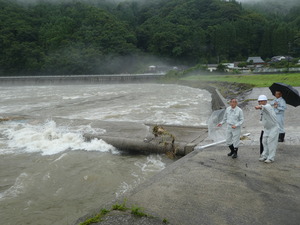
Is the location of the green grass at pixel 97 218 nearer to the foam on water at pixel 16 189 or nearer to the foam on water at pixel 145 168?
the foam on water at pixel 145 168

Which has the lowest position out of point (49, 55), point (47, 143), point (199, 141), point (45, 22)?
Answer: point (47, 143)

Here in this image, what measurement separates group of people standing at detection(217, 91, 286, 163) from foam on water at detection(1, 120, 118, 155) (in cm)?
375

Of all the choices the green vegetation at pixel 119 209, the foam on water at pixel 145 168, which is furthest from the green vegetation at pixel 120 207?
the foam on water at pixel 145 168

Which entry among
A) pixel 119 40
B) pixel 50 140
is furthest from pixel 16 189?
pixel 119 40

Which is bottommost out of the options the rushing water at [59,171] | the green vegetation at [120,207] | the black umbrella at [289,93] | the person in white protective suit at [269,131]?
the rushing water at [59,171]

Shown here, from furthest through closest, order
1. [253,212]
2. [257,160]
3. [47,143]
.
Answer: [47,143]
[257,160]
[253,212]

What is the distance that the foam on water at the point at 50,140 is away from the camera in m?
8.04

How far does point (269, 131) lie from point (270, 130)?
3 cm

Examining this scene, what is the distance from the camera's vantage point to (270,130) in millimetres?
4941

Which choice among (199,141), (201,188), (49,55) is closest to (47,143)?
(199,141)

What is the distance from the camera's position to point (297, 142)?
621 cm

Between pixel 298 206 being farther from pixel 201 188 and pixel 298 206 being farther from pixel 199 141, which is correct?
pixel 199 141

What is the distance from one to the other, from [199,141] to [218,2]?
101 metres

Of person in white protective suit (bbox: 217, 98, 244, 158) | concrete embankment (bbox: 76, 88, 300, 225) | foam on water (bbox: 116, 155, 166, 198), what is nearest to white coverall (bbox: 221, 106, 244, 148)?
person in white protective suit (bbox: 217, 98, 244, 158)
